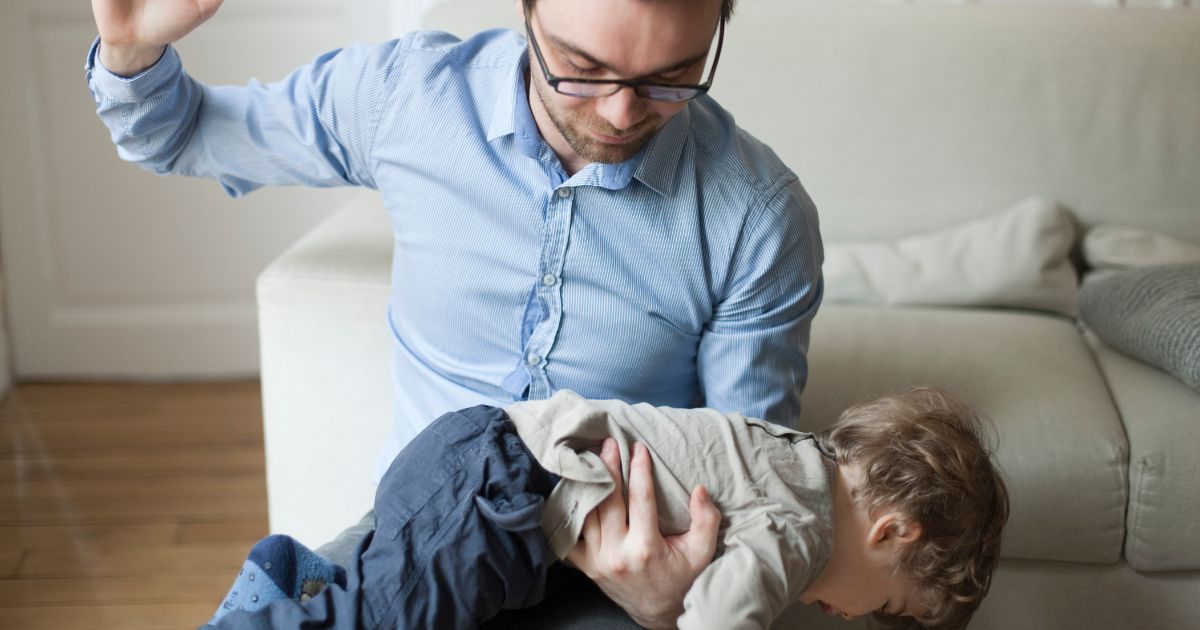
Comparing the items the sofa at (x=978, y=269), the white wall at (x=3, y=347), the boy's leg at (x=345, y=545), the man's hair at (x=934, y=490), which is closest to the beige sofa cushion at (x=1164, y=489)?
the sofa at (x=978, y=269)

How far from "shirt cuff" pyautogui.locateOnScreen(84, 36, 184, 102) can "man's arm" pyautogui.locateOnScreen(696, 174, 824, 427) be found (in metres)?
0.76

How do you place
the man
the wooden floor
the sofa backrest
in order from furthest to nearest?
1. the sofa backrest
2. the wooden floor
3. the man

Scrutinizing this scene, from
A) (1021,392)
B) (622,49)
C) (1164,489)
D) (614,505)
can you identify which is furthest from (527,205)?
(1164,489)

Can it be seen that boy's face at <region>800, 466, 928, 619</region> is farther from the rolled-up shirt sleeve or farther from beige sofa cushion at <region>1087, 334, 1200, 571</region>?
the rolled-up shirt sleeve

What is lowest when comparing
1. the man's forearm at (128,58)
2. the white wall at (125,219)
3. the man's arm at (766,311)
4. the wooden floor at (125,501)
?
the wooden floor at (125,501)

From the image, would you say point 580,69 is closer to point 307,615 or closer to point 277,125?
point 277,125

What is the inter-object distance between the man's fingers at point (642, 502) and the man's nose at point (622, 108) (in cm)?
37

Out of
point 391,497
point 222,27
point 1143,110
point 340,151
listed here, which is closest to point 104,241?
point 222,27

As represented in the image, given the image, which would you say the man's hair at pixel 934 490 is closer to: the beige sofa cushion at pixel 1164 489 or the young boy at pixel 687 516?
the young boy at pixel 687 516

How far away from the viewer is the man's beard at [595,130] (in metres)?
1.33

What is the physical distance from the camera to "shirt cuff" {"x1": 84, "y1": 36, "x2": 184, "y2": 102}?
1.43 m

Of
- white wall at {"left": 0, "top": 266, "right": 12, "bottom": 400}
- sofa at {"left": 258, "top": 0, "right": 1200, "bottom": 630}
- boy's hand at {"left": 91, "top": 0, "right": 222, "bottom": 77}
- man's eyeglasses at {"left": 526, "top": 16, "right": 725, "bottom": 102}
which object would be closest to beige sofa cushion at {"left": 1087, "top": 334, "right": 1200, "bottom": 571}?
sofa at {"left": 258, "top": 0, "right": 1200, "bottom": 630}

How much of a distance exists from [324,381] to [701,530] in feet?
2.63

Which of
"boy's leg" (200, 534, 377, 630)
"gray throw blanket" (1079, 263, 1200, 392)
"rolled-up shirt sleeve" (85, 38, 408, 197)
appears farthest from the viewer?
"gray throw blanket" (1079, 263, 1200, 392)
